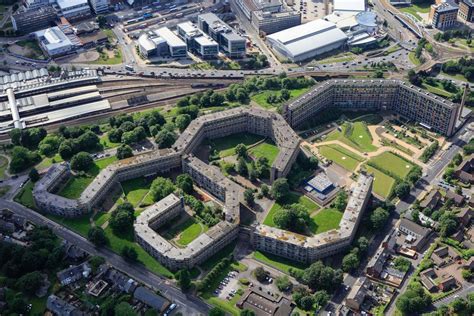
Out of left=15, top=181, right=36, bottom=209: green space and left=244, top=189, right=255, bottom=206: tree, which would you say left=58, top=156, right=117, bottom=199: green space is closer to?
left=15, top=181, right=36, bottom=209: green space

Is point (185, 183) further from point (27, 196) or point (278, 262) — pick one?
point (27, 196)

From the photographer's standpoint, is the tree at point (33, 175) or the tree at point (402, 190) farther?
the tree at point (33, 175)

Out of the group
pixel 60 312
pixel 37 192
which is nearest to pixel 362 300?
pixel 60 312

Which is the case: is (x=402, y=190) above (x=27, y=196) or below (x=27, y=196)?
below

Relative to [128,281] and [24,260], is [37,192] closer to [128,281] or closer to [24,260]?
[24,260]

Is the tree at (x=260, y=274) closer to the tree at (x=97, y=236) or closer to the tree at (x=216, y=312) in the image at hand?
the tree at (x=216, y=312)

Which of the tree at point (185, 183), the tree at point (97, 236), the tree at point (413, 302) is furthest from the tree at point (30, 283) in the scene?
the tree at point (413, 302)

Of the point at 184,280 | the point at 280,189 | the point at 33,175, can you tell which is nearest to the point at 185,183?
the point at 280,189
